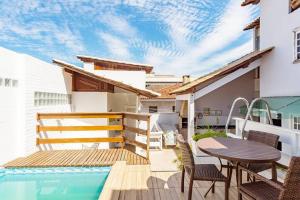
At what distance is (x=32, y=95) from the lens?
862 centimetres

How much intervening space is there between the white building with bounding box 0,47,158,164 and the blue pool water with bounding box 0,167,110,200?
103 cm

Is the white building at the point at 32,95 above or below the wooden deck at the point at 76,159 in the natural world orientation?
above

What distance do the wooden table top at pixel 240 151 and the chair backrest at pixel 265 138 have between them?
60 cm

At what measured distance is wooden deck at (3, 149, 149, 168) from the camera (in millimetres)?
7141

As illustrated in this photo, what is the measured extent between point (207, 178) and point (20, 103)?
22.2 feet

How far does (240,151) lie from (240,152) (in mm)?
88

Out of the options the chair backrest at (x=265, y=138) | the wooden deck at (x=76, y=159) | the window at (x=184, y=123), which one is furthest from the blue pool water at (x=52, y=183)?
the window at (x=184, y=123)

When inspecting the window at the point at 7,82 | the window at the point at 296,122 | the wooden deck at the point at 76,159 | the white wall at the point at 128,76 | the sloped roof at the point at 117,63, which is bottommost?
the wooden deck at the point at 76,159

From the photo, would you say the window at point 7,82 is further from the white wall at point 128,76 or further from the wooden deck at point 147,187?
the white wall at point 128,76

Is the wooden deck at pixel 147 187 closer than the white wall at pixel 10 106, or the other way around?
the wooden deck at pixel 147 187

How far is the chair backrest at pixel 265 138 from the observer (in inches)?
213

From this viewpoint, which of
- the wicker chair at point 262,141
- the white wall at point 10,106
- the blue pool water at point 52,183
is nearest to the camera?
the wicker chair at point 262,141

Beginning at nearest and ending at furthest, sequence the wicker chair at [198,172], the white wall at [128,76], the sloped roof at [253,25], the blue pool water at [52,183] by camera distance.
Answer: the wicker chair at [198,172], the blue pool water at [52,183], the sloped roof at [253,25], the white wall at [128,76]

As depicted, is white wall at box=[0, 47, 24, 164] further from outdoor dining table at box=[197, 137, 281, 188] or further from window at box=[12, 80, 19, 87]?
outdoor dining table at box=[197, 137, 281, 188]
